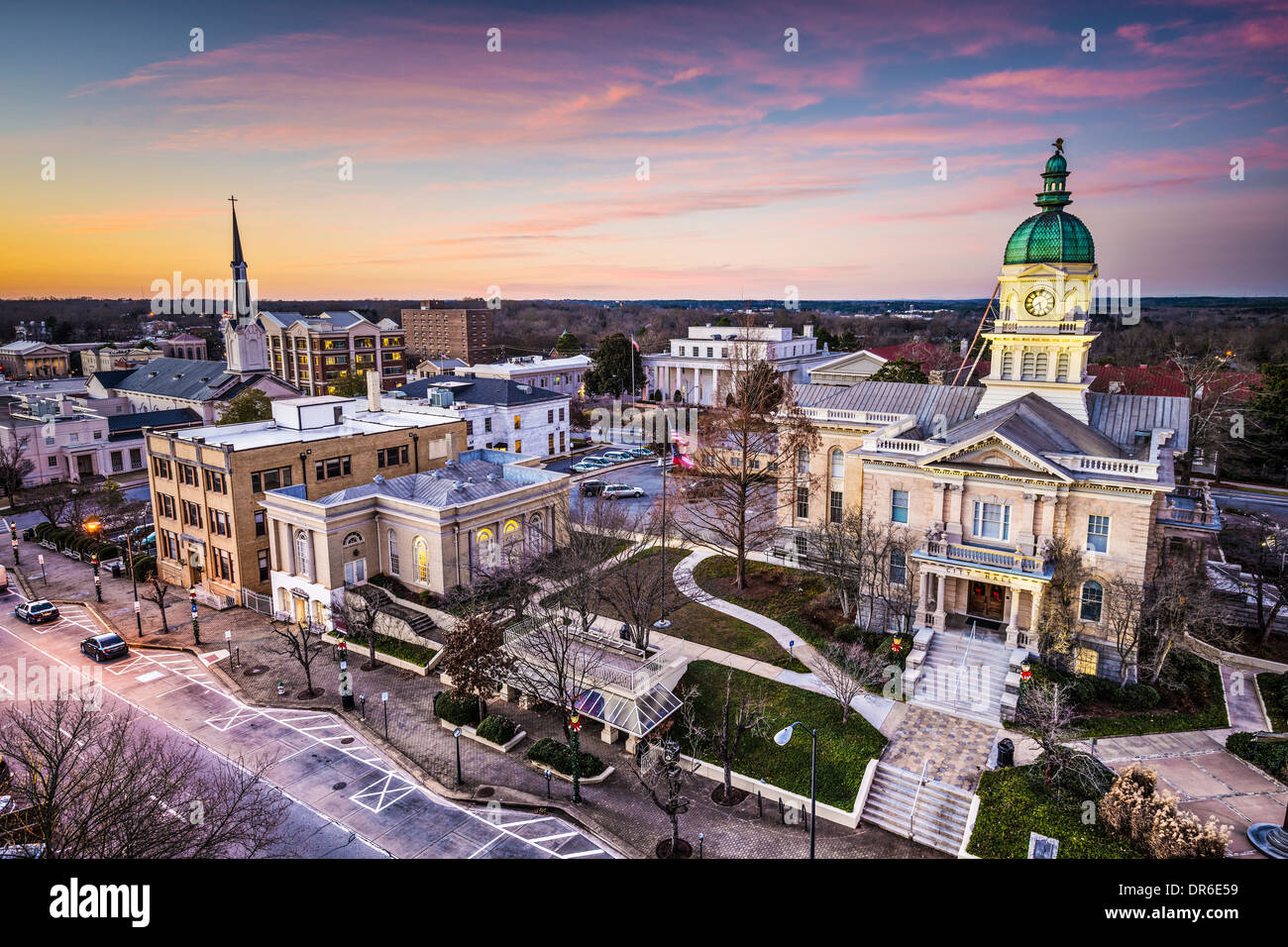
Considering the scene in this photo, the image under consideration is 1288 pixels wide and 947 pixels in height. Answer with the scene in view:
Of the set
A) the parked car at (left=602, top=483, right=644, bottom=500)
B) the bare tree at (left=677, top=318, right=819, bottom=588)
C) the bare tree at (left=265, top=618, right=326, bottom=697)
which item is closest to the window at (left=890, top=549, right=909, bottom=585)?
the bare tree at (left=677, top=318, right=819, bottom=588)

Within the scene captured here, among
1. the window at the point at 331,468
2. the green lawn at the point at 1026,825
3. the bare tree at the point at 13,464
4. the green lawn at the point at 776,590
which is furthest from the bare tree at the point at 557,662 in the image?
the bare tree at the point at 13,464

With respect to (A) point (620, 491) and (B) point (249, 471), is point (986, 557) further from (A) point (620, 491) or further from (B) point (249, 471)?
(B) point (249, 471)

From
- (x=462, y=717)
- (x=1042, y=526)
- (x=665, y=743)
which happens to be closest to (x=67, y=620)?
(x=462, y=717)

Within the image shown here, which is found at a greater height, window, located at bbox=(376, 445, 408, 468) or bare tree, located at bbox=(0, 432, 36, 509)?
window, located at bbox=(376, 445, 408, 468)

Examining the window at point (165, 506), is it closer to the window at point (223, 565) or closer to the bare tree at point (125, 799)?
the window at point (223, 565)

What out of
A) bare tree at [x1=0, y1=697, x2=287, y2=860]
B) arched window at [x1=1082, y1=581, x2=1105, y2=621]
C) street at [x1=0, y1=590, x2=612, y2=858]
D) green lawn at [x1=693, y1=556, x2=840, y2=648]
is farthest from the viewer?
green lawn at [x1=693, y1=556, x2=840, y2=648]

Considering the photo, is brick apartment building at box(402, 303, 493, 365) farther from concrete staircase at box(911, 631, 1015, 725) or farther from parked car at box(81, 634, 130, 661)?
concrete staircase at box(911, 631, 1015, 725)
